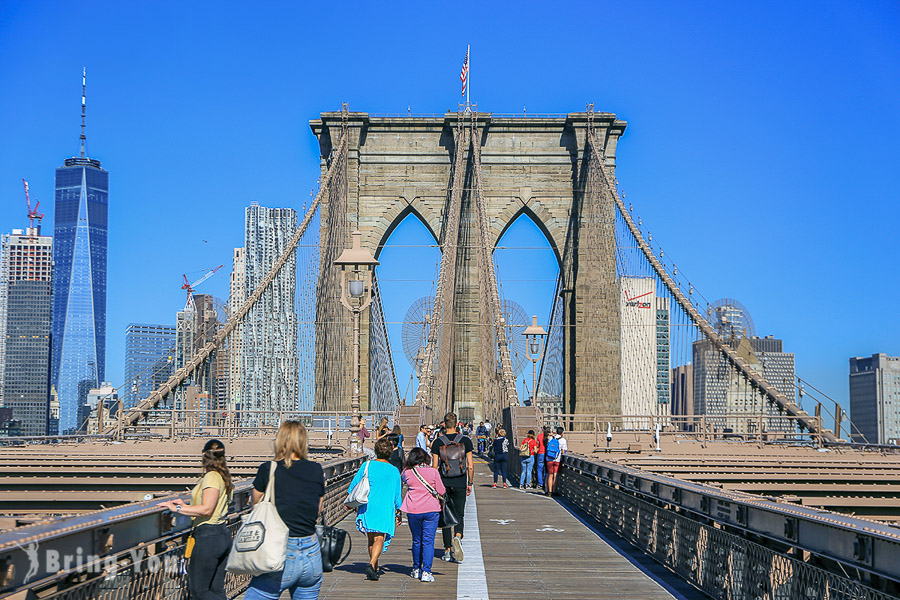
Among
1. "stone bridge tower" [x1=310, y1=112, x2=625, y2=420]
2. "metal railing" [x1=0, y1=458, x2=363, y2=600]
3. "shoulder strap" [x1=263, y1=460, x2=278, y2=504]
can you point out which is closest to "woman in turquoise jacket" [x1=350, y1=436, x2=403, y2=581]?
"metal railing" [x1=0, y1=458, x2=363, y2=600]

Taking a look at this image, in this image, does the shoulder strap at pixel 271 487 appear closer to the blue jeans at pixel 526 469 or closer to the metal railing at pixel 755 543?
the metal railing at pixel 755 543

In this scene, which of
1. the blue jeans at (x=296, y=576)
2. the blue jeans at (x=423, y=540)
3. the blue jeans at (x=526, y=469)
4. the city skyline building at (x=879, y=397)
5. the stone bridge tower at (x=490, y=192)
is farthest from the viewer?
the city skyline building at (x=879, y=397)

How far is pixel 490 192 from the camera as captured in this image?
178ft

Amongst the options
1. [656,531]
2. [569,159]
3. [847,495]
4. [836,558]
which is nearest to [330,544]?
[836,558]

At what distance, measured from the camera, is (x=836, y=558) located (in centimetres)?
630

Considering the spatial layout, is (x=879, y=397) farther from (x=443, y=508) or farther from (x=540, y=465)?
(x=443, y=508)

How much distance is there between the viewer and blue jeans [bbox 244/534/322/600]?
6203mm

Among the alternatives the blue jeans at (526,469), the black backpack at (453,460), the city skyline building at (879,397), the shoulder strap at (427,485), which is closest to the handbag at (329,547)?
the shoulder strap at (427,485)

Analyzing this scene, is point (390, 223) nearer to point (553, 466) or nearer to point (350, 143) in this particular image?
point (350, 143)

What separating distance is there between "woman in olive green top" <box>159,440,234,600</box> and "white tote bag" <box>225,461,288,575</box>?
0.63 metres

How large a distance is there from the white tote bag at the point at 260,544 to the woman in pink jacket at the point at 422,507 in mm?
3933

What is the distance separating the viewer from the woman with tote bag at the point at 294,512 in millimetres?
6250

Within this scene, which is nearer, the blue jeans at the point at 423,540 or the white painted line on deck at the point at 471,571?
the white painted line on deck at the point at 471,571

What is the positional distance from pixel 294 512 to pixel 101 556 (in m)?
1.13
